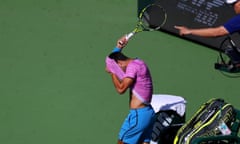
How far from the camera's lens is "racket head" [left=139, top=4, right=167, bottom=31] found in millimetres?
7048

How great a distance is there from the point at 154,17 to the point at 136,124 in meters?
1.84

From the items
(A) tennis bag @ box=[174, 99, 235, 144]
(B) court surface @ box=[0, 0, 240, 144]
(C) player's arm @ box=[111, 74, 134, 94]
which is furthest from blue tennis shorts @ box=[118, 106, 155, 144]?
(B) court surface @ box=[0, 0, 240, 144]

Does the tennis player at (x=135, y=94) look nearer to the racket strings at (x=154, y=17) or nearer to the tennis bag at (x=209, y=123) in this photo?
the tennis bag at (x=209, y=123)

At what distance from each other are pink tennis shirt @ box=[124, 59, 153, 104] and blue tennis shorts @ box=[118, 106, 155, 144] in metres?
0.10

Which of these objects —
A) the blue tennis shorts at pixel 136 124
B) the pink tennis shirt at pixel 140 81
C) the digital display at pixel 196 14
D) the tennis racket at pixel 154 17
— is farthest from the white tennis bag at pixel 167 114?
the digital display at pixel 196 14

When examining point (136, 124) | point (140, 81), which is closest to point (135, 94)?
point (140, 81)

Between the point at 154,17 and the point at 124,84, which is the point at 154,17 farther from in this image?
the point at 124,84

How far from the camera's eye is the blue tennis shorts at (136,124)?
A: 18.5 ft

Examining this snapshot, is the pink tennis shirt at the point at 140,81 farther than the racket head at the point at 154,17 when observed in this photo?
No

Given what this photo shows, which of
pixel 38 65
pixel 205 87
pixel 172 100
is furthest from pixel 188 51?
pixel 38 65

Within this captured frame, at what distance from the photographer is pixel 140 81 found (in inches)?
223

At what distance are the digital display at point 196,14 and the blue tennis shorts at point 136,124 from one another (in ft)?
6.17

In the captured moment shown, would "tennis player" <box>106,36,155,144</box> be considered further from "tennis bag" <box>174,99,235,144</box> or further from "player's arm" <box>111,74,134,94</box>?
"tennis bag" <box>174,99,235,144</box>

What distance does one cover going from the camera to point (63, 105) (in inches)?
275
